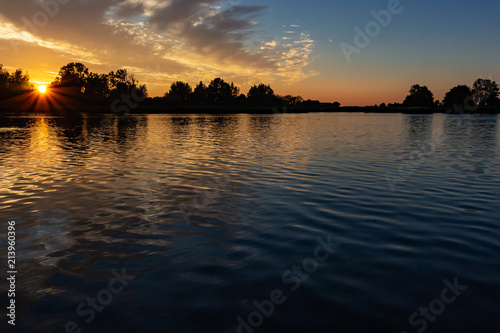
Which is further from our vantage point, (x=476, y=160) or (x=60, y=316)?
(x=476, y=160)

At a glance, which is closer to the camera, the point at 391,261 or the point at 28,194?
the point at 391,261

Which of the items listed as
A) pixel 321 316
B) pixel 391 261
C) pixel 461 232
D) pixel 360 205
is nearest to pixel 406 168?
pixel 360 205

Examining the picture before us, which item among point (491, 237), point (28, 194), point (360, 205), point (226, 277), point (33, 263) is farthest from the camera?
point (28, 194)

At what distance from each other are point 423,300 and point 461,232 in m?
→ 4.67

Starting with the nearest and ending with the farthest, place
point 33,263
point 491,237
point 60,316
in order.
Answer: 1. point 60,316
2. point 33,263
3. point 491,237

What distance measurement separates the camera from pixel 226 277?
269 inches

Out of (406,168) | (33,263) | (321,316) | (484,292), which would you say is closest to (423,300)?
(484,292)

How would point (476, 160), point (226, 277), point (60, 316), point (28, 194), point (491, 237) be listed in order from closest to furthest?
1. point (60, 316)
2. point (226, 277)
3. point (491, 237)
4. point (28, 194)
5. point (476, 160)

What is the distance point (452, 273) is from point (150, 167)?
695 inches

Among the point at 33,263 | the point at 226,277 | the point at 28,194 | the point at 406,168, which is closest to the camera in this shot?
the point at 226,277

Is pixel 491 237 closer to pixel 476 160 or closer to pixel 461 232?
pixel 461 232

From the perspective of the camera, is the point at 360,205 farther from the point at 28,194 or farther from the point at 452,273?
the point at 28,194

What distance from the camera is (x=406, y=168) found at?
806 inches

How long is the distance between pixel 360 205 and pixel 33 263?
1036cm
